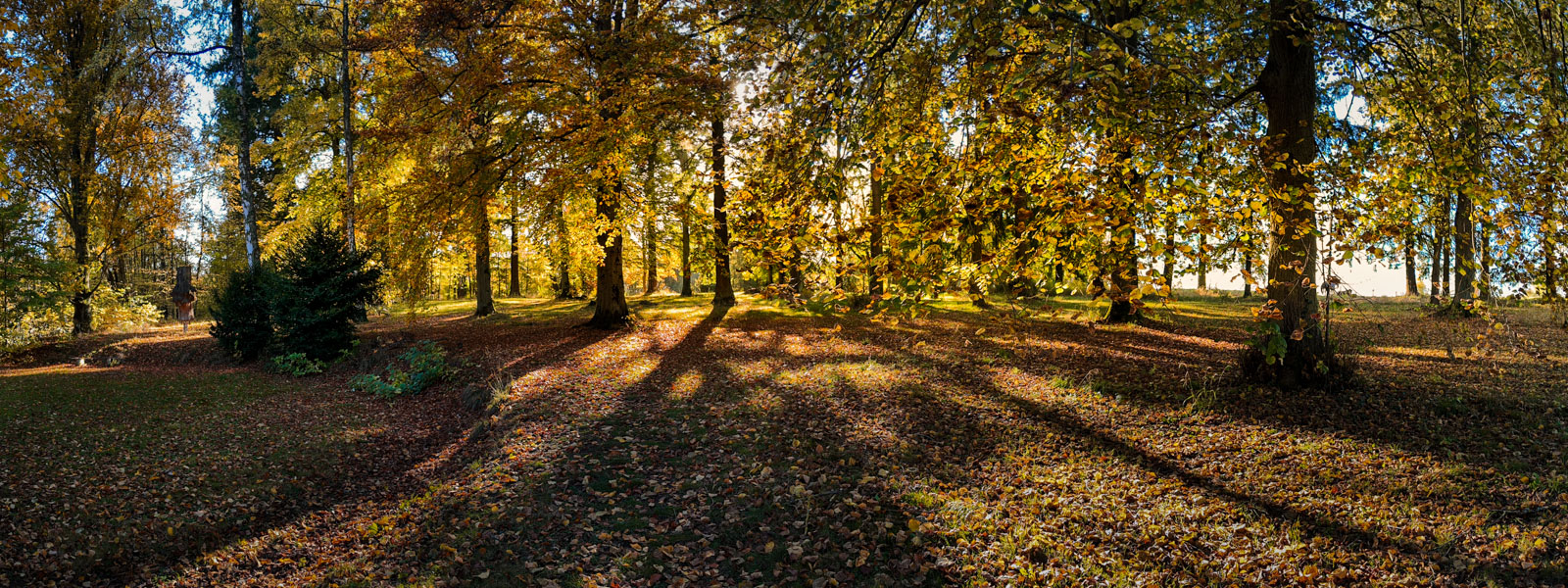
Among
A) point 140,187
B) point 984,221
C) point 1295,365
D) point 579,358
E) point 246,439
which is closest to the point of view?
point 984,221

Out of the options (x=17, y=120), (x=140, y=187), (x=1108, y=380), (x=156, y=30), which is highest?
(x=156, y=30)

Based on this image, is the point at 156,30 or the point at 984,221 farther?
the point at 156,30

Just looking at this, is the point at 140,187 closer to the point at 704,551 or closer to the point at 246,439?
the point at 246,439

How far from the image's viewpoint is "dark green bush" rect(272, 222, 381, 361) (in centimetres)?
1409

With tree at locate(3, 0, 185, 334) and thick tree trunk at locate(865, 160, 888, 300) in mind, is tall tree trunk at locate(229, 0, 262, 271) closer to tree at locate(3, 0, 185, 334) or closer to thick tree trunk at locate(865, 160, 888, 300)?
tree at locate(3, 0, 185, 334)

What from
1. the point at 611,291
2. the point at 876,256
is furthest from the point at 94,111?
the point at 876,256

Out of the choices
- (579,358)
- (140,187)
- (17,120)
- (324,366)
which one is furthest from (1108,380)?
(140,187)

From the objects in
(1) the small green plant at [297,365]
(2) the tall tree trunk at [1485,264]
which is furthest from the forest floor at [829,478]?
(1) the small green plant at [297,365]

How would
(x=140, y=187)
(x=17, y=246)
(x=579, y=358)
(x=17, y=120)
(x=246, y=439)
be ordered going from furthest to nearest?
(x=140, y=187) → (x=17, y=246) → (x=579, y=358) → (x=246, y=439) → (x=17, y=120)

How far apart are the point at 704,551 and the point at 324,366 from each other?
12.0m

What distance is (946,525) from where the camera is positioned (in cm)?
549

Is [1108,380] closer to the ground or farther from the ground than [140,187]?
closer to the ground

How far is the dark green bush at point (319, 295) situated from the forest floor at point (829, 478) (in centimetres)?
317

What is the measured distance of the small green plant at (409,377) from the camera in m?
11.3
